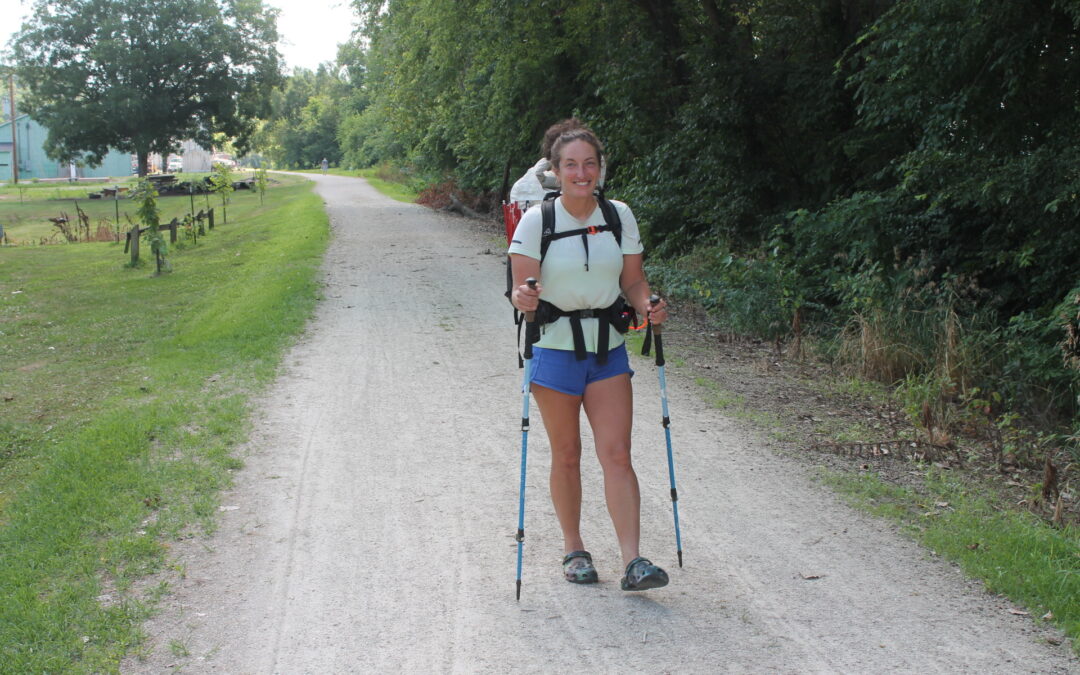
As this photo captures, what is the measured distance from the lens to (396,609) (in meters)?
4.41

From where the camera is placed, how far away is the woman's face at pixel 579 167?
4387mm

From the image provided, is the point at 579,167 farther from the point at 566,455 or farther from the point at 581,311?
the point at 566,455

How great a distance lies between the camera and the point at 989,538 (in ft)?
17.1

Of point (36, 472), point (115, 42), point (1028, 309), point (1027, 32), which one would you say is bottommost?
point (36, 472)

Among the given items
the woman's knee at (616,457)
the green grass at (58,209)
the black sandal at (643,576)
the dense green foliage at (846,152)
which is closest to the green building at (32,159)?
the green grass at (58,209)

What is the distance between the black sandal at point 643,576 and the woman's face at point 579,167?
167 cm

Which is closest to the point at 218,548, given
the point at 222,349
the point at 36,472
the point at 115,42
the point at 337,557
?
the point at 337,557

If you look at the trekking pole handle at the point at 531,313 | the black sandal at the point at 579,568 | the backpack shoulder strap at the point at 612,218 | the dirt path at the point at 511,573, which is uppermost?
the backpack shoulder strap at the point at 612,218

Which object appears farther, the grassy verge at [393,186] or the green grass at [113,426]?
the grassy verge at [393,186]

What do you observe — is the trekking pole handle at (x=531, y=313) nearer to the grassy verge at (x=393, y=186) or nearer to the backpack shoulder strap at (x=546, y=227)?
the backpack shoulder strap at (x=546, y=227)

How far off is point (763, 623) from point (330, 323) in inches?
339

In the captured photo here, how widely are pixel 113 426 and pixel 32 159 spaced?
288 ft

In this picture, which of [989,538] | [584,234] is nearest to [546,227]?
[584,234]

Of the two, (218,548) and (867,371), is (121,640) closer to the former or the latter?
(218,548)
